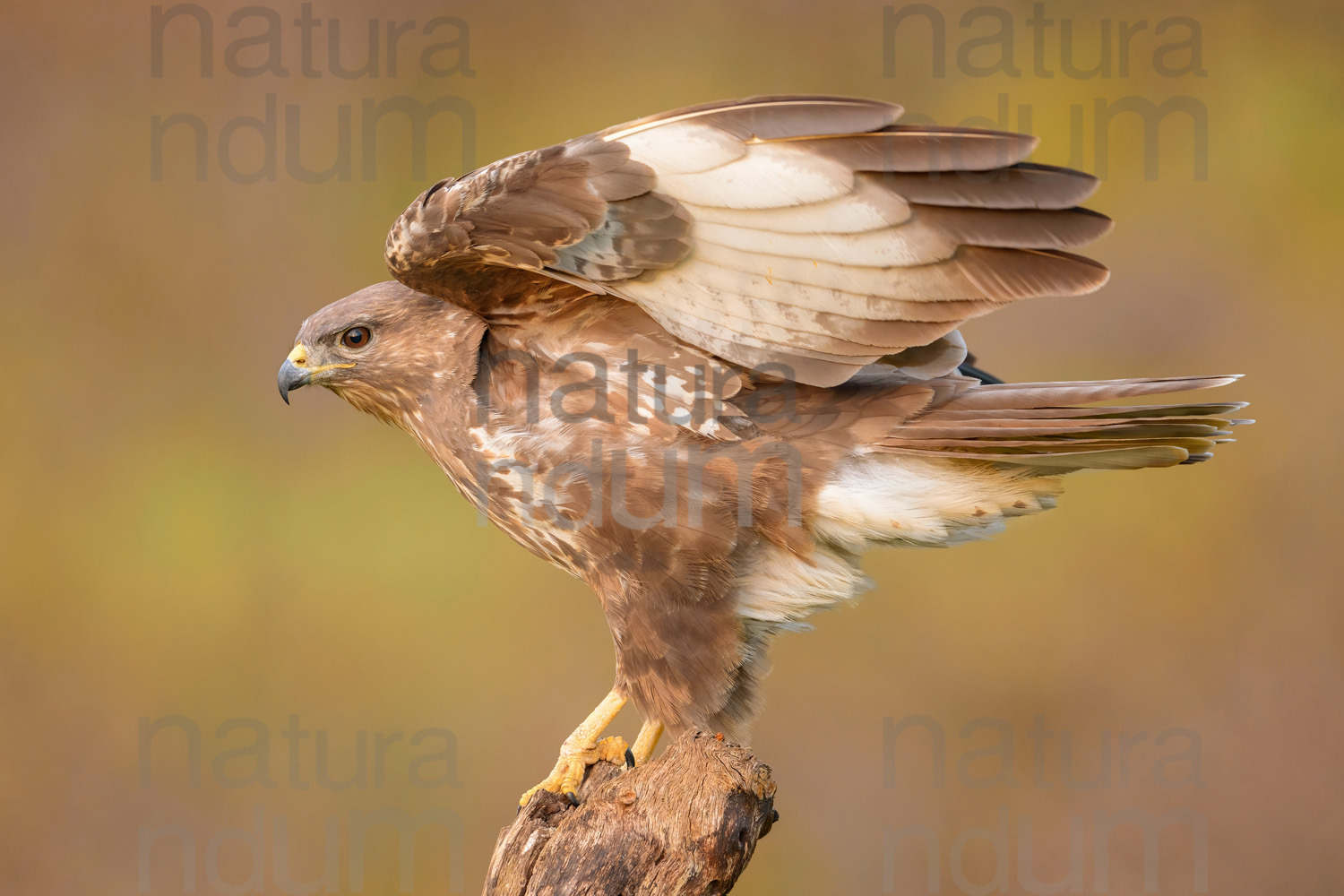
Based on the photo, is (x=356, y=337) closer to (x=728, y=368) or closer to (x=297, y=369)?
(x=297, y=369)

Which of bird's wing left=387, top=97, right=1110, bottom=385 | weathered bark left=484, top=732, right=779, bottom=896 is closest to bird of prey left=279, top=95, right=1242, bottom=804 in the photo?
bird's wing left=387, top=97, right=1110, bottom=385

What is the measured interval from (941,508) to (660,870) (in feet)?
2.63

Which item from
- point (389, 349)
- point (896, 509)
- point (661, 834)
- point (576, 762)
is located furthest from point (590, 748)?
point (389, 349)

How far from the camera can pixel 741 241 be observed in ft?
5.54

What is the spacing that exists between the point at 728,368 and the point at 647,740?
0.78 meters

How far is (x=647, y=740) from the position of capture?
2213mm

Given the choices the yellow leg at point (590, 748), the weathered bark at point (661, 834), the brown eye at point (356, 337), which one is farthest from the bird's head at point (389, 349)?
the weathered bark at point (661, 834)

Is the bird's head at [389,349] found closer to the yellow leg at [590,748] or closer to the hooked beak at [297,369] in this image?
the hooked beak at [297,369]

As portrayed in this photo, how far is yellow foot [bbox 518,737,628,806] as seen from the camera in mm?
2123

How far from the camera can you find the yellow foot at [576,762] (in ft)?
6.97

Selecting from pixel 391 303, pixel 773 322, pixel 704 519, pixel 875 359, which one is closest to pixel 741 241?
pixel 773 322

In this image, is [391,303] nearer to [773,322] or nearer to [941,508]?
[773,322]

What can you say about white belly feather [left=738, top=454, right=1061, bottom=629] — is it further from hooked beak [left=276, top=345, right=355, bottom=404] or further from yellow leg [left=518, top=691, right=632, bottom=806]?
hooked beak [left=276, top=345, right=355, bottom=404]

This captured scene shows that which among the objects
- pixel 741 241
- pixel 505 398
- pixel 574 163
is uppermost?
pixel 574 163
